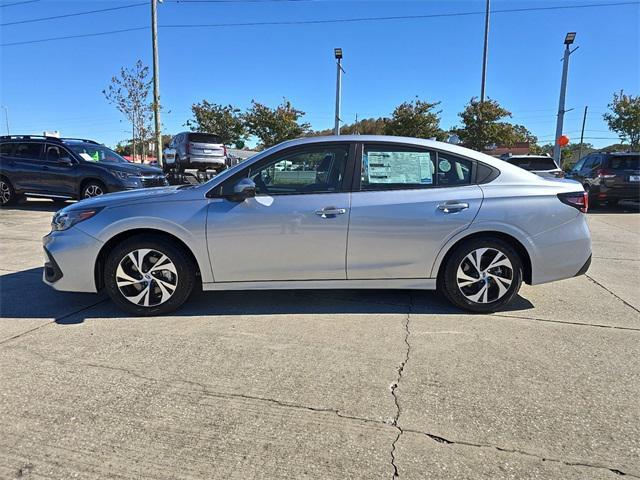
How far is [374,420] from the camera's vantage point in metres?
2.58

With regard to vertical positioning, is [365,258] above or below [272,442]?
above

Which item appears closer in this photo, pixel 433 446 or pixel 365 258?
pixel 433 446

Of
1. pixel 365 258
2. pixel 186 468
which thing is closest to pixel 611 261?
pixel 365 258

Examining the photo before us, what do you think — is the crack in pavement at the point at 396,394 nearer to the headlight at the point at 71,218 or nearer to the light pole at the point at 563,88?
the headlight at the point at 71,218

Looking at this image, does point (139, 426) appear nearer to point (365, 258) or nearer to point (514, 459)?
point (514, 459)

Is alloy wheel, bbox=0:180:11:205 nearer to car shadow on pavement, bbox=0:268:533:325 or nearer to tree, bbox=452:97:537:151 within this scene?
car shadow on pavement, bbox=0:268:533:325

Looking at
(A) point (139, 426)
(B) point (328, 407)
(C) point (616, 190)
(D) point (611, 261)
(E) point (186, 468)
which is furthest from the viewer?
(C) point (616, 190)

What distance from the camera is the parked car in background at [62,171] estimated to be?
10750 millimetres

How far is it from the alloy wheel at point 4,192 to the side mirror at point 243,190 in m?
10.6

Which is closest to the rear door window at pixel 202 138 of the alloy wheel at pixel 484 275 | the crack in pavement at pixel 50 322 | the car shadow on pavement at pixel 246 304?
the car shadow on pavement at pixel 246 304

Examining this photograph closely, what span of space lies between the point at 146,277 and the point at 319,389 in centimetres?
203

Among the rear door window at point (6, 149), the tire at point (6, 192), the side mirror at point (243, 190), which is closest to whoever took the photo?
the side mirror at point (243, 190)

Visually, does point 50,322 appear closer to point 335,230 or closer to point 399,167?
point 335,230

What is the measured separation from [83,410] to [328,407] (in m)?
1.44
